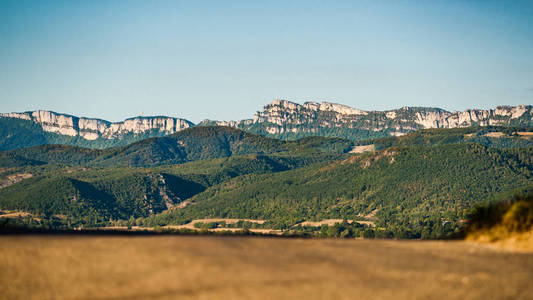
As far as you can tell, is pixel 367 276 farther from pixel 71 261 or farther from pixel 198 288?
pixel 71 261

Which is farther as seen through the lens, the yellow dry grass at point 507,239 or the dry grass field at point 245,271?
the yellow dry grass at point 507,239

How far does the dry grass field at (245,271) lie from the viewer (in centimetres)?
1789

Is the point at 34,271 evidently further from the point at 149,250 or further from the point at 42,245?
the point at 149,250

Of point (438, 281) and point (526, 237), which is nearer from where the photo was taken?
point (438, 281)

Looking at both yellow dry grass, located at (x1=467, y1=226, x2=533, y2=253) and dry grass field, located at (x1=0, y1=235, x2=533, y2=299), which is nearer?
dry grass field, located at (x1=0, y1=235, x2=533, y2=299)

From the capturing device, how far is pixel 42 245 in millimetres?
21734

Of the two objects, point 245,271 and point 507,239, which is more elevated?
point 507,239

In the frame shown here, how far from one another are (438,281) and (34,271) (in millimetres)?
13869

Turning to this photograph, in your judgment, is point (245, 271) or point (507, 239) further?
point (507, 239)

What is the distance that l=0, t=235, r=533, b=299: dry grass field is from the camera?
1789cm

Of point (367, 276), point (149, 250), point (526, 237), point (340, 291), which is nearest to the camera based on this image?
point (340, 291)

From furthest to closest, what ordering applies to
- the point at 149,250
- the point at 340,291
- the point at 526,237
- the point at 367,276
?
the point at 526,237
the point at 149,250
the point at 367,276
the point at 340,291

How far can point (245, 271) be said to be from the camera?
1922 cm

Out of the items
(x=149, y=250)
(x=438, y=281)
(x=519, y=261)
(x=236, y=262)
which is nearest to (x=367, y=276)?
(x=438, y=281)
